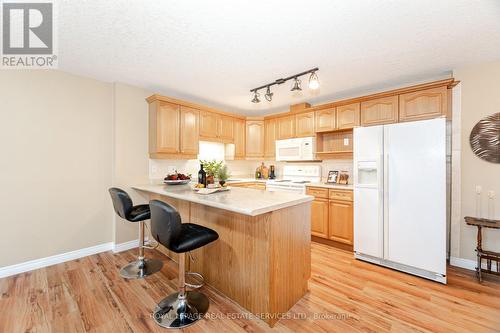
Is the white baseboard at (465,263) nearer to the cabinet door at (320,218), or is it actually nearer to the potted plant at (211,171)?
the cabinet door at (320,218)

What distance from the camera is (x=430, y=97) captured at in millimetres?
2809

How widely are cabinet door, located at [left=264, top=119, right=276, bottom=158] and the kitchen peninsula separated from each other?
264 cm

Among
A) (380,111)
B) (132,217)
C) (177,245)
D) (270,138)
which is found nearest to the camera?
(177,245)

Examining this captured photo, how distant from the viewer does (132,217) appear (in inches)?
96.0

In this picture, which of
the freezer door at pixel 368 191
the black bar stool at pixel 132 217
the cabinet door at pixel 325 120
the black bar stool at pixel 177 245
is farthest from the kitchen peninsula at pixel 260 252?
the cabinet door at pixel 325 120

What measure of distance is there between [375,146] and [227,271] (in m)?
2.42

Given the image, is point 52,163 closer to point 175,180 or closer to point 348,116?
point 175,180

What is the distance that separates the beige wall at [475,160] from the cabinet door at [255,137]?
10.6ft

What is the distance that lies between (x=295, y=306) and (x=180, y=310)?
103 cm

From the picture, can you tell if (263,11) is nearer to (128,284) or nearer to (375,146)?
(375,146)

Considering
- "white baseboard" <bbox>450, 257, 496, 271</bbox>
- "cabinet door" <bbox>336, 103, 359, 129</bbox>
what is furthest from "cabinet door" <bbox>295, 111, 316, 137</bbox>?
"white baseboard" <bbox>450, 257, 496, 271</bbox>

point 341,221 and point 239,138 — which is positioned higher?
point 239,138

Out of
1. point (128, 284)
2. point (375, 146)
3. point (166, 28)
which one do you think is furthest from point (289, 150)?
point (128, 284)

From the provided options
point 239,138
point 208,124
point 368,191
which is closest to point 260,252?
point 368,191
